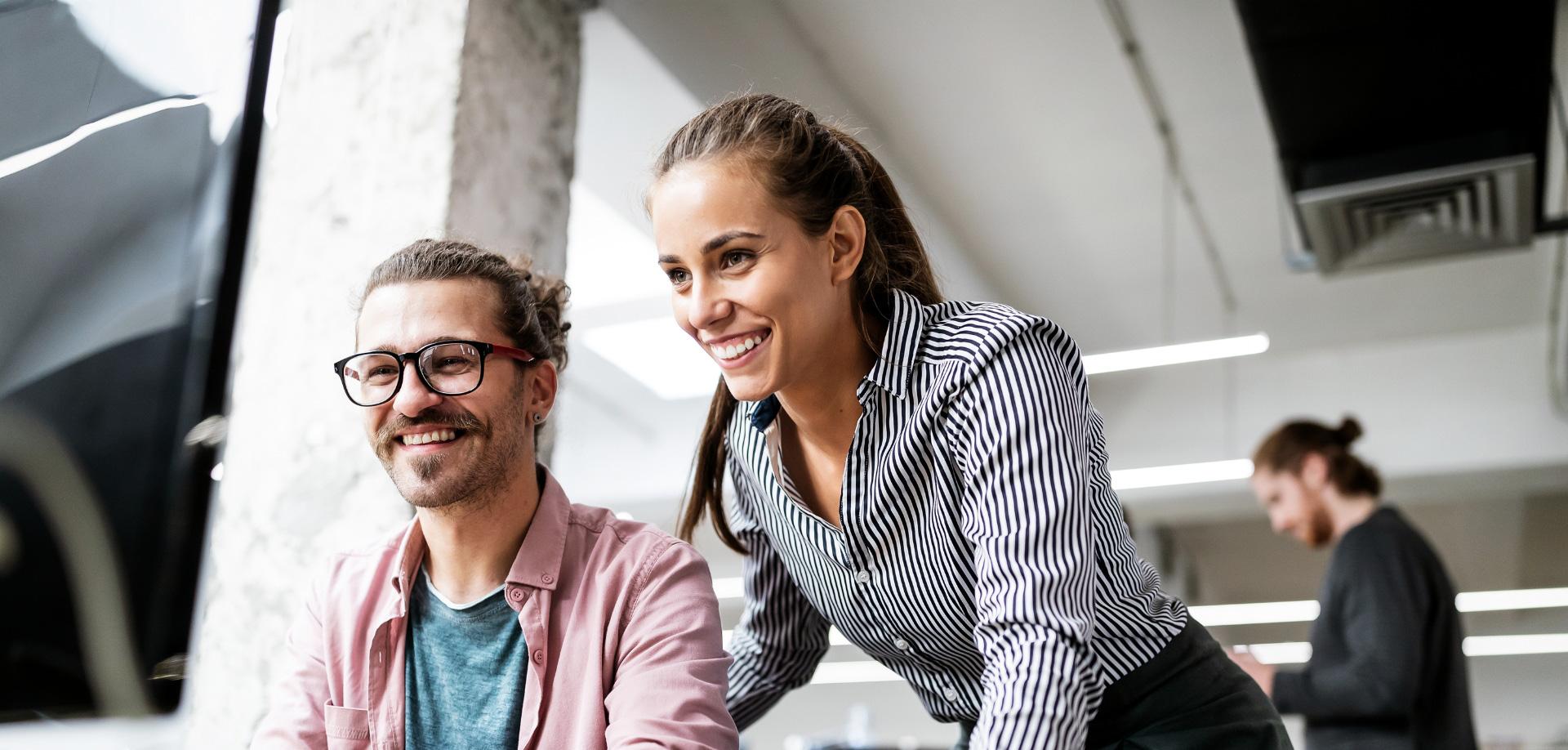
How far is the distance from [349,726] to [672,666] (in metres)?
0.37

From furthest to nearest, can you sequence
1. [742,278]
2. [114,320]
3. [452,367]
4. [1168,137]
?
[1168,137]
[452,367]
[742,278]
[114,320]

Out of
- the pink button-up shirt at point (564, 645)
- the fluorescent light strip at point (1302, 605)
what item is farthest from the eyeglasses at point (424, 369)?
the fluorescent light strip at point (1302, 605)

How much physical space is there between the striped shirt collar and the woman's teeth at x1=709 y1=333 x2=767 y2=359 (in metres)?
0.13

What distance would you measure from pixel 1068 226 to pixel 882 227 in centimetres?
485

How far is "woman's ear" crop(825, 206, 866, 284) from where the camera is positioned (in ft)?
4.46

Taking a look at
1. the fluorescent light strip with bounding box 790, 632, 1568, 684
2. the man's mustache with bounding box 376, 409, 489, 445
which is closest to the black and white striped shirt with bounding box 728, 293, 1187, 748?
the man's mustache with bounding box 376, 409, 489, 445

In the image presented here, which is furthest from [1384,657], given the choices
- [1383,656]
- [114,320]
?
[114,320]

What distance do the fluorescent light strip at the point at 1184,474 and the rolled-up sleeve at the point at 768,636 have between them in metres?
5.33

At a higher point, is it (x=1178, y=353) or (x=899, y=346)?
(x=1178, y=353)

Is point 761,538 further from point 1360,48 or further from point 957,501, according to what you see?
point 1360,48

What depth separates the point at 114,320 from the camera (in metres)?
0.87

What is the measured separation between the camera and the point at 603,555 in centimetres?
142

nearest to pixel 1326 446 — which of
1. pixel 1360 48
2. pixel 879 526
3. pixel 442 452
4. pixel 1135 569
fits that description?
pixel 1360 48

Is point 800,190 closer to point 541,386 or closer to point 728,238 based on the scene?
point 728,238
